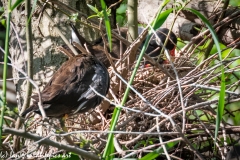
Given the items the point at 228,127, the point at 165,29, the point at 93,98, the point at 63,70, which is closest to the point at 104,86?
the point at 93,98

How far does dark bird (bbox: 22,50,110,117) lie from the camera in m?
2.20

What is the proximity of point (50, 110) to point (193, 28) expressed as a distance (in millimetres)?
1059

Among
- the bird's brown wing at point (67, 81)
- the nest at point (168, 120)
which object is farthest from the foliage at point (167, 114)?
the bird's brown wing at point (67, 81)

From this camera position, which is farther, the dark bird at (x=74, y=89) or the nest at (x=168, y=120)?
the dark bird at (x=74, y=89)

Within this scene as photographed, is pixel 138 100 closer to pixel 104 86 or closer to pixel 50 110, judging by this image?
pixel 104 86

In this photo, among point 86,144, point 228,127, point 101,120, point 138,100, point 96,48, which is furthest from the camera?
point 96,48

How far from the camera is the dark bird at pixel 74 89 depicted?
2200 millimetres

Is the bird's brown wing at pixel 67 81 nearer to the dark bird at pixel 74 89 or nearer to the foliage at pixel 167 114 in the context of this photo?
the dark bird at pixel 74 89

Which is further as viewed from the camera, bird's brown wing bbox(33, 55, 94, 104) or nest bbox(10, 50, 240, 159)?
bird's brown wing bbox(33, 55, 94, 104)

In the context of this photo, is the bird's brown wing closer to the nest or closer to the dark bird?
the dark bird

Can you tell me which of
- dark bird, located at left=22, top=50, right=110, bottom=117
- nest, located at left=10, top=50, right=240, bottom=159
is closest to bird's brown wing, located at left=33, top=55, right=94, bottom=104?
dark bird, located at left=22, top=50, right=110, bottom=117

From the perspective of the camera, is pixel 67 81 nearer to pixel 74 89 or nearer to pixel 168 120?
pixel 74 89

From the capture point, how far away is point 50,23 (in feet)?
9.15

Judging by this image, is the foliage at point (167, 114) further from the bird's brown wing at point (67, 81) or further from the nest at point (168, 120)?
the bird's brown wing at point (67, 81)
